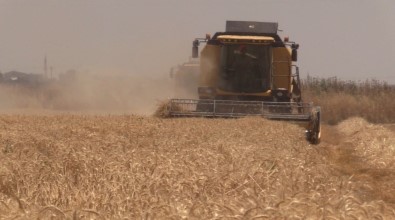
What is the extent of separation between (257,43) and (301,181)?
1413cm

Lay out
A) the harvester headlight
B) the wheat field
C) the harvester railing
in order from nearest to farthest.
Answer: the wheat field
the harvester railing
the harvester headlight

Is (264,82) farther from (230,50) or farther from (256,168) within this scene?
(256,168)

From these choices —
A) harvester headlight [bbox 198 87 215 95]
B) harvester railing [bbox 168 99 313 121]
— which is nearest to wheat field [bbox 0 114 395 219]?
harvester railing [bbox 168 99 313 121]

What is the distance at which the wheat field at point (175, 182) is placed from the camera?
4.64 meters

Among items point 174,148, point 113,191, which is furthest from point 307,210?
point 174,148

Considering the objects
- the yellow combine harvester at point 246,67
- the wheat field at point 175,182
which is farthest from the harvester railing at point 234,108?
the wheat field at point 175,182

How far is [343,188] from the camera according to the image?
6.74 meters

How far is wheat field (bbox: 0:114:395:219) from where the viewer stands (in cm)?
464

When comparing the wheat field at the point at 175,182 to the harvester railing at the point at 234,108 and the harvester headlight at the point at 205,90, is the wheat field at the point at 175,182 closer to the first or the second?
the harvester railing at the point at 234,108

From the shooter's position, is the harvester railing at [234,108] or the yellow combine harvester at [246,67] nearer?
the harvester railing at [234,108]

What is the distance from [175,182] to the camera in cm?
665

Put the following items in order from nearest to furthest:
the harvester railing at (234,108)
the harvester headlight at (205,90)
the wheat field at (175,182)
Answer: the wheat field at (175,182) → the harvester railing at (234,108) → the harvester headlight at (205,90)

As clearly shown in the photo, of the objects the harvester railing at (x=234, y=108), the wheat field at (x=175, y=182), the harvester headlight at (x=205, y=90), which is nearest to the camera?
the wheat field at (x=175, y=182)

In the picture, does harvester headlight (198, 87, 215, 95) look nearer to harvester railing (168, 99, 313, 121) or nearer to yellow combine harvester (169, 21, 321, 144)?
yellow combine harvester (169, 21, 321, 144)
